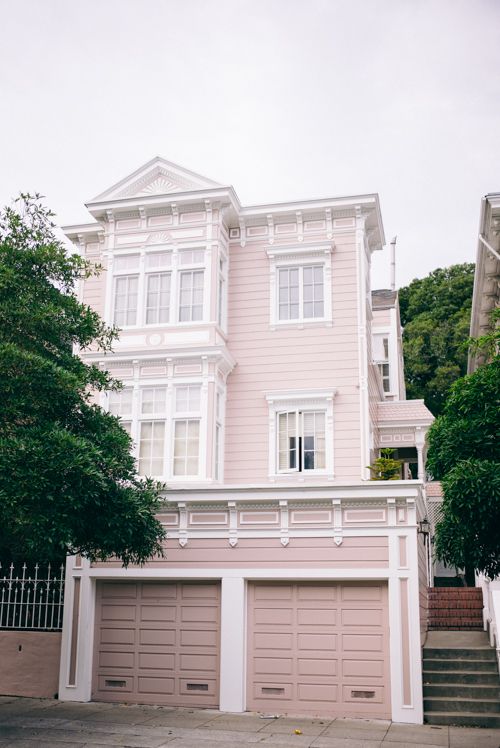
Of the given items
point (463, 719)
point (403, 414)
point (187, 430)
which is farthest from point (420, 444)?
point (463, 719)

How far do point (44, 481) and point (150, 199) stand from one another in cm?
1104

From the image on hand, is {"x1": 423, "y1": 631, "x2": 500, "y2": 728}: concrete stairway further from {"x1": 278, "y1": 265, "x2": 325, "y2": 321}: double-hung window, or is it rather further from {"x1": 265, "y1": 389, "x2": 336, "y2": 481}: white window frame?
{"x1": 278, "y1": 265, "x2": 325, "y2": 321}: double-hung window

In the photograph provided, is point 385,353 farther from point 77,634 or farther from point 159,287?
point 77,634

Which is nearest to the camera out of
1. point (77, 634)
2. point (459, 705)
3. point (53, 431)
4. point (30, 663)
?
point (53, 431)

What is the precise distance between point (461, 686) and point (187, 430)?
8.44 meters

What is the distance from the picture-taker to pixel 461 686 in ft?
41.0

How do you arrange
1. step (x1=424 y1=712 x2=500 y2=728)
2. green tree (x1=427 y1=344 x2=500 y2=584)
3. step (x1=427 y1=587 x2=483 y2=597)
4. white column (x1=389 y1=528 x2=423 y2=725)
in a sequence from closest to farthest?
green tree (x1=427 y1=344 x2=500 y2=584) → step (x1=424 y1=712 x2=500 y2=728) → white column (x1=389 y1=528 x2=423 y2=725) → step (x1=427 y1=587 x2=483 y2=597)

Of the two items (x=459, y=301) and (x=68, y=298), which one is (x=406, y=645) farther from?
(x=459, y=301)

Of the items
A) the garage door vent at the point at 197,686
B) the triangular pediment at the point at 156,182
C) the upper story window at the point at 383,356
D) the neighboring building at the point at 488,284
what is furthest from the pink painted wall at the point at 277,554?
the upper story window at the point at 383,356

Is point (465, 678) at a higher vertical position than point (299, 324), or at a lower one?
lower

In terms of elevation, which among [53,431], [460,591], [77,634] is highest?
[53,431]

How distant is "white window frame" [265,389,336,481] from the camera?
60.2 ft

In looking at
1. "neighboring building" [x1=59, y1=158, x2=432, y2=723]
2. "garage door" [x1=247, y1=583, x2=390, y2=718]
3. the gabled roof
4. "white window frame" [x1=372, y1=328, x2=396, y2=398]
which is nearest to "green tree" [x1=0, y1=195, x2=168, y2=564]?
"neighboring building" [x1=59, y1=158, x2=432, y2=723]

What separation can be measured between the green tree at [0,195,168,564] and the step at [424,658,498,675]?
4862 millimetres
